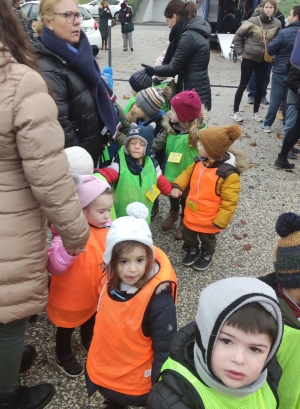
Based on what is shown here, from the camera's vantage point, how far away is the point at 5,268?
1.71 metres

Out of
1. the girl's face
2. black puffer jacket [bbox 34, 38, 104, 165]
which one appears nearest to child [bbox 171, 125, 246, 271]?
black puffer jacket [bbox 34, 38, 104, 165]

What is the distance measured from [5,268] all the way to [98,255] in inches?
25.3

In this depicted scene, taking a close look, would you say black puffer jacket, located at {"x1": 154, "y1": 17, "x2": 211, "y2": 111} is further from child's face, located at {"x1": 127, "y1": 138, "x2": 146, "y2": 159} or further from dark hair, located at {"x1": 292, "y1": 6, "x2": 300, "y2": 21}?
dark hair, located at {"x1": 292, "y1": 6, "x2": 300, "y2": 21}

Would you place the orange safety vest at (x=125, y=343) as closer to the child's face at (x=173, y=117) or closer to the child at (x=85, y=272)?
the child at (x=85, y=272)

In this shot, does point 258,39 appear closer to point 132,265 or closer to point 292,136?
point 292,136

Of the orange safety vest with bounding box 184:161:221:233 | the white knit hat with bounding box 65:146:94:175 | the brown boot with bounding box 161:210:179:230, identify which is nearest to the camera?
the white knit hat with bounding box 65:146:94:175

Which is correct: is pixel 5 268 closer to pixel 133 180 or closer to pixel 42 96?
pixel 42 96

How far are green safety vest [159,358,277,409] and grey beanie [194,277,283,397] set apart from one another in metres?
0.03

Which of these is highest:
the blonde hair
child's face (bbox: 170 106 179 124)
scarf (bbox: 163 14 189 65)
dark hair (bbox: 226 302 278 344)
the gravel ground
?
the blonde hair

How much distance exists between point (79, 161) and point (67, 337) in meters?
1.15

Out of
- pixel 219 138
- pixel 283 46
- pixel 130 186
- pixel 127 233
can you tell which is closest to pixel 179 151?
pixel 219 138

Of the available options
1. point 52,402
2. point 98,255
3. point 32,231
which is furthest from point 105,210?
point 52,402

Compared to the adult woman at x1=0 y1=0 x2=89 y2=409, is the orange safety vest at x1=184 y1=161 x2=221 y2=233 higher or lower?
lower

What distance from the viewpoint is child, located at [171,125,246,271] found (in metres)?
3.17
